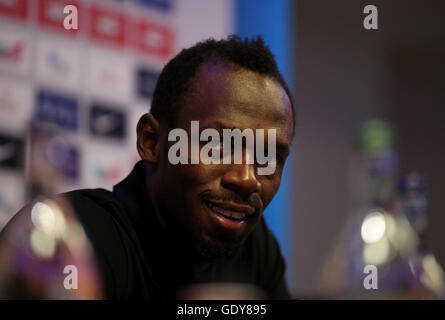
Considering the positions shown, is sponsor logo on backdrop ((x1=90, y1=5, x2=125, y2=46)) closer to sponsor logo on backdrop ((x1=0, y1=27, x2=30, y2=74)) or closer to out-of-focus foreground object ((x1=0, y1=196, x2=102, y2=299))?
sponsor logo on backdrop ((x1=0, y1=27, x2=30, y2=74))

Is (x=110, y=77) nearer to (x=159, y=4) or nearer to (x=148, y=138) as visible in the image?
(x=159, y=4)

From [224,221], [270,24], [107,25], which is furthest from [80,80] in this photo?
[224,221]

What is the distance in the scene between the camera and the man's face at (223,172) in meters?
0.89

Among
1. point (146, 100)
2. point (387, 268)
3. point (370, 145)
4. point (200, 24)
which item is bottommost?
point (387, 268)

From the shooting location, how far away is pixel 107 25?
1.77m

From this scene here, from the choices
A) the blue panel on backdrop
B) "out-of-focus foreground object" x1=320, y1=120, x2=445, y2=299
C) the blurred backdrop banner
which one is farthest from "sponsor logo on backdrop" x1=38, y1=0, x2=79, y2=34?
"out-of-focus foreground object" x1=320, y1=120, x2=445, y2=299

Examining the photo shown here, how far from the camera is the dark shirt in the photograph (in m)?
0.84

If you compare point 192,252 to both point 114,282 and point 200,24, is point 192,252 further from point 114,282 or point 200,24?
point 200,24

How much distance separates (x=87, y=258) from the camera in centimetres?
79

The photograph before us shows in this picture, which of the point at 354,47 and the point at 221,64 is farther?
the point at 354,47

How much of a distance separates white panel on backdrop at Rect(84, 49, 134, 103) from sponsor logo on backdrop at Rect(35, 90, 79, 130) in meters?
0.11

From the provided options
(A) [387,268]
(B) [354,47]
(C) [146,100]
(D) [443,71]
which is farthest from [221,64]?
(D) [443,71]

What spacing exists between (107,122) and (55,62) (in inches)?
8.4

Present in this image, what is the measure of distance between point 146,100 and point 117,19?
0.25 m
